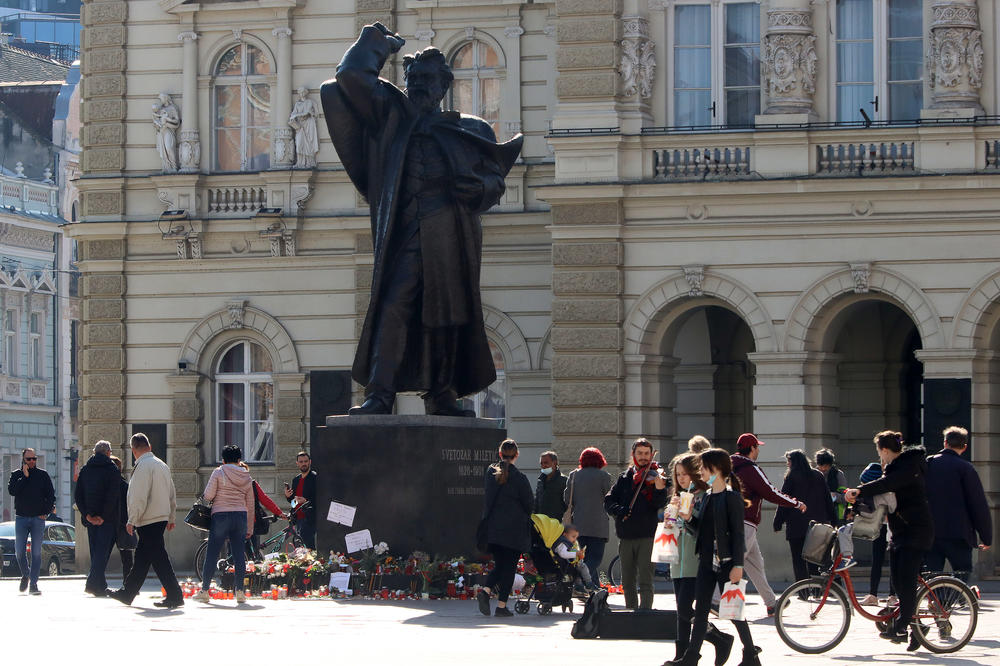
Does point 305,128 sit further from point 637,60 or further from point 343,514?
point 343,514

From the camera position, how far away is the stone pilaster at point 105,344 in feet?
118

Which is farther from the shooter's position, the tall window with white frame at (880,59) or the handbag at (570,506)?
the tall window with white frame at (880,59)

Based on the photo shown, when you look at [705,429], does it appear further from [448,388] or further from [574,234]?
[448,388]

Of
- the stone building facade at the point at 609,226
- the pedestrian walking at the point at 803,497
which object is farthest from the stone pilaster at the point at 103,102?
the pedestrian walking at the point at 803,497

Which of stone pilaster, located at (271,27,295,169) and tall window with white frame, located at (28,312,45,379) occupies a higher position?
stone pilaster, located at (271,27,295,169)

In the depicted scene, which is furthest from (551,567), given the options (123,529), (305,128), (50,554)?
(50,554)

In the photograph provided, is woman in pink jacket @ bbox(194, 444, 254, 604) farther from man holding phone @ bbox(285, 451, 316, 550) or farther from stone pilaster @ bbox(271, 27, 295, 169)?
stone pilaster @ bbox(271, 27, 295, 169)

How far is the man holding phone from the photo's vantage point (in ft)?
91.8

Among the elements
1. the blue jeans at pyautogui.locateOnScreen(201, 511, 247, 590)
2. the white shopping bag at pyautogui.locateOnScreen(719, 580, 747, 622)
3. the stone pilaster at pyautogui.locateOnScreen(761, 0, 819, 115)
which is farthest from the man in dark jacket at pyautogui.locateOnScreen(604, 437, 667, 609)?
the stone pilaster at pyautogui.locateOnScreen(761, 0, 819, 115)

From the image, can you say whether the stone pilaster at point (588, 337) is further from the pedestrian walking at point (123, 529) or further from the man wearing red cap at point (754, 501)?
the man wearing red cap at point (754, 501)

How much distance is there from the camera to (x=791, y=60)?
31109mm

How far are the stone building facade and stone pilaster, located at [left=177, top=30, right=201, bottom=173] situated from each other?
0.04 m

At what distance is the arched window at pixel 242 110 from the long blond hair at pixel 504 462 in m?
16.7

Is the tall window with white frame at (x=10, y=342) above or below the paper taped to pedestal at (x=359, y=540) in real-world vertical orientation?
above
